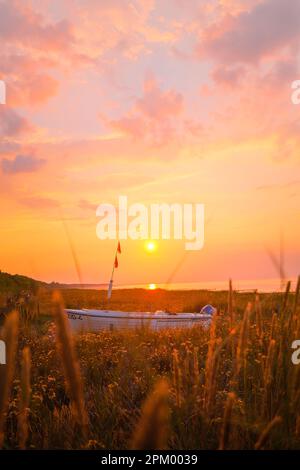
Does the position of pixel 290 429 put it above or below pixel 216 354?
below

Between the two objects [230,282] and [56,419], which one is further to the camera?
[56,419]

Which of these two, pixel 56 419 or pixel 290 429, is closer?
pixel 290 429

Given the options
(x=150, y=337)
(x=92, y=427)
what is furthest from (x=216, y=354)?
(x=150, y=337)

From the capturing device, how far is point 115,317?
13445mm

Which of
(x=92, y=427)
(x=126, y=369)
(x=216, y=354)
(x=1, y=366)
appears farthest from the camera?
(x=126, y=369)

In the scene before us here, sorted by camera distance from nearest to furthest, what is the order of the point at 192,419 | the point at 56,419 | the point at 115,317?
the point at 192,419 → the point at 56,419 → the point at 115,317

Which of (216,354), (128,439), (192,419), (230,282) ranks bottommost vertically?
(128,439)

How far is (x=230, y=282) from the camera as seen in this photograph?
2988mm

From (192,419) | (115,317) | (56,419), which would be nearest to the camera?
(192,419)
